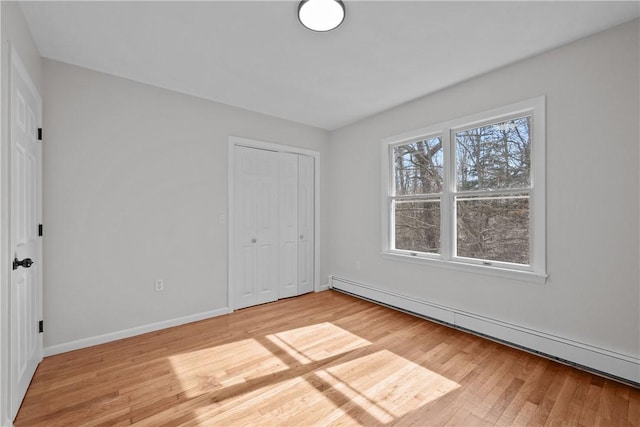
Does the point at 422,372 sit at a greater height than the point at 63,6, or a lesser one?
lesser

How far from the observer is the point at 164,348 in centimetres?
266

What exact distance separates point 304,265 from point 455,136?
8.89ft

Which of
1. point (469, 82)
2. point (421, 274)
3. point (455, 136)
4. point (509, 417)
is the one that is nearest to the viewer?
point (509, 417)

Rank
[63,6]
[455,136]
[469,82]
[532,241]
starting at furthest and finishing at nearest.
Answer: [455,136]
[469,82]
[532,241]
[63,6]

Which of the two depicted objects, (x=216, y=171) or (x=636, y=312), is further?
(x=216, y=171)

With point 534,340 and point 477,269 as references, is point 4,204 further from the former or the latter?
point 534,340

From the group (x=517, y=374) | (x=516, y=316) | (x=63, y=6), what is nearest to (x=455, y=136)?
(x=516, y=316)

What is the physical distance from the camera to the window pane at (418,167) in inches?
134

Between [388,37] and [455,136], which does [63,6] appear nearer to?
[388,37]

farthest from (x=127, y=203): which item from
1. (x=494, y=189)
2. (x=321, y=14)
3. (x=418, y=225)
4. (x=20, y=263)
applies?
(x=494, y=189)

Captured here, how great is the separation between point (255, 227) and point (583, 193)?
3.37 metres

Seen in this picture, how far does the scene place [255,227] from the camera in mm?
3879

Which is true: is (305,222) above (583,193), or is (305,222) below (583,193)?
below

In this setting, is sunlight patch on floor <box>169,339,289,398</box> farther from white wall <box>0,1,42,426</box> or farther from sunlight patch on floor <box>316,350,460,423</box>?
white wall <box>0,1,42,426</box>
